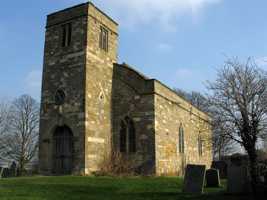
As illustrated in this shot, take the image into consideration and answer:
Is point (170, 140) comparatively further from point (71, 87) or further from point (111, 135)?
point (71, 87)

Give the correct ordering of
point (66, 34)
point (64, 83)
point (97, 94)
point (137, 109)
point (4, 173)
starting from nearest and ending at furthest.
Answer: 1. point (97, 94)
2. point (64, 83)
3. point (137, 109)
4. point (66, 34)
5. point (4, 173)

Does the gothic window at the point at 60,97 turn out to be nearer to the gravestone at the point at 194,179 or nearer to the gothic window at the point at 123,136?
the gothic window at the point at 123,136

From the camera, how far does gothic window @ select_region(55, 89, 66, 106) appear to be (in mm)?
24406

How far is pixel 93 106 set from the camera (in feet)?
78.2

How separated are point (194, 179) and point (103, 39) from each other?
14653mm

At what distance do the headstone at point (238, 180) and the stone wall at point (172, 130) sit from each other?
5821 millimetres

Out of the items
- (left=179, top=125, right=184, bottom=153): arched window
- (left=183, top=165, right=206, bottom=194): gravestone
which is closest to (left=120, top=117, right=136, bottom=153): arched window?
(left=179, top=125, right=184, bottom=153): arched window

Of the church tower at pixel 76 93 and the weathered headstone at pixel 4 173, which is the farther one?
the weathered headstone at pixel 4 173

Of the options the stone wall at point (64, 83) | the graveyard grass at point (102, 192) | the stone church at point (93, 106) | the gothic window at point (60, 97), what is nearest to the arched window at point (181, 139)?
the stone church at point (93, 106)

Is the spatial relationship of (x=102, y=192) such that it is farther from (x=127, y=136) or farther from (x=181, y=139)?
(x=181, y=139)

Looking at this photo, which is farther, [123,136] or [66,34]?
[66,34]

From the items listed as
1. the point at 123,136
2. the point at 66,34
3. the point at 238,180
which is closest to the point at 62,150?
the point at 123,136

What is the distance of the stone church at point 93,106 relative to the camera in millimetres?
23312

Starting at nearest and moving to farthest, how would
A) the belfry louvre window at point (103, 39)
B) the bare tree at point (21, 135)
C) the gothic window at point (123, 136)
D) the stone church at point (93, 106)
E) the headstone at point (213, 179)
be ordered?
the headstone at point (213, 179) < the stone church at point (93, 106) < the gothic window at point (123, 136) < the belfry louvre window at point (103, 39) < the bare tree at point (21, 135)
